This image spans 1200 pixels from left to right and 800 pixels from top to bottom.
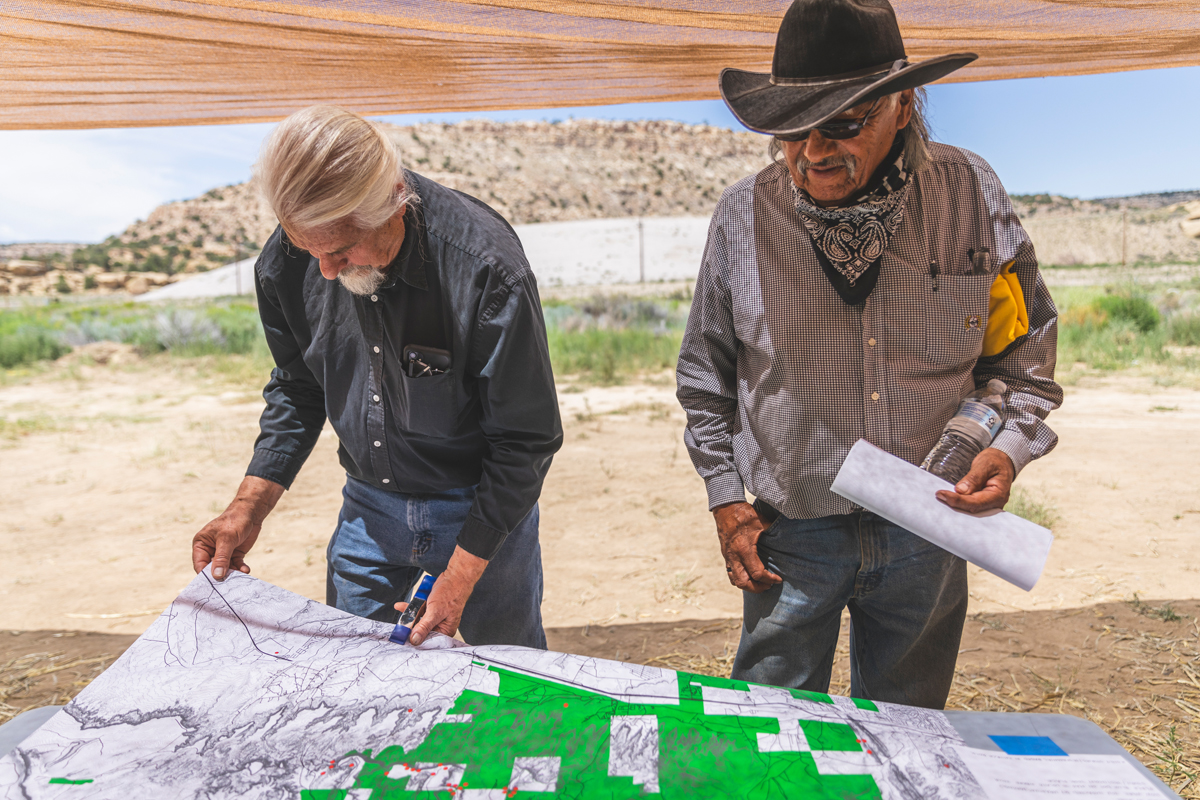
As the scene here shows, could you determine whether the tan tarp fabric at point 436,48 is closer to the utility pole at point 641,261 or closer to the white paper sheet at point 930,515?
the white paper sheet at point 930,515

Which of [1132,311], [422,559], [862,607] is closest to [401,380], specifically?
[422,559]

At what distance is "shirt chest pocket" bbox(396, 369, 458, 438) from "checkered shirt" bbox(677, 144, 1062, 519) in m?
0.63

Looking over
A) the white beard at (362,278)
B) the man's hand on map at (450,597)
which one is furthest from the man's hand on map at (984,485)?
the white beard at (362,278)

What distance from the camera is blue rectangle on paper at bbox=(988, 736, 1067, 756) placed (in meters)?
1.19

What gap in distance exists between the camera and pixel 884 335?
147 centimetres

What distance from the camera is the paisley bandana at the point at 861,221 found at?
1.40m

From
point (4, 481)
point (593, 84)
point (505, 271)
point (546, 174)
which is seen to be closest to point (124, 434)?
point (4, 481)

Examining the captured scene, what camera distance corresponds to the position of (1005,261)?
148 centimetres

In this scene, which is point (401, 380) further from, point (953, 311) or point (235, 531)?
point (953, 311)

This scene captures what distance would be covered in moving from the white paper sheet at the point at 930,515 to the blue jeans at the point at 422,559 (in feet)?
2.59

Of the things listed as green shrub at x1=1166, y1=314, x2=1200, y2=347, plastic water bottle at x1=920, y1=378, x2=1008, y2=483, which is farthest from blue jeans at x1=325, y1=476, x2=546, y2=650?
green shrub at x1=1166, y1=314, x2=1200, y2=347

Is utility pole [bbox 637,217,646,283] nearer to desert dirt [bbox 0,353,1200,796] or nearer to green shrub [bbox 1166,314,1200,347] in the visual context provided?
green shrub [bbox 1166,314,1200,347]

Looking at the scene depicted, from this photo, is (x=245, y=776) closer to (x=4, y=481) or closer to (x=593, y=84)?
(x=593, y=84)

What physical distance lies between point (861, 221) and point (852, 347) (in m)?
0.24
